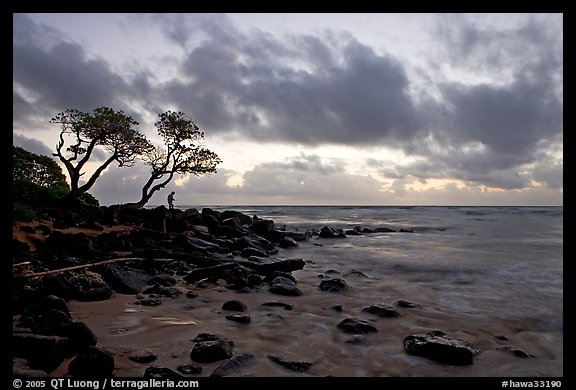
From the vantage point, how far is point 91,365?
3279mm

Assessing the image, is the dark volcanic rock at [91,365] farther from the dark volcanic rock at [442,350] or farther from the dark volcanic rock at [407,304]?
the dark volcanic rock at [407,304]

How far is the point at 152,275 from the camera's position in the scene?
873 centimetres

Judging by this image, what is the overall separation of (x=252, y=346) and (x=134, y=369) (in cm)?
150

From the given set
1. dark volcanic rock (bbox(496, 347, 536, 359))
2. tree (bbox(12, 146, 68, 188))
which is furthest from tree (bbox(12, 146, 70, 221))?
dark volcanic rock (bbox(496, 347, 536, 359))

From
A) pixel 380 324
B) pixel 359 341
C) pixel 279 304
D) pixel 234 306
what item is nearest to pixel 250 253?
pixel 279 304

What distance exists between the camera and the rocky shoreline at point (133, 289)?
3.49m

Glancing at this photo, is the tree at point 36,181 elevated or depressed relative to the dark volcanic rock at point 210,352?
elevated

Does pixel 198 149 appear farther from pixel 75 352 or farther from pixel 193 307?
pixel 75 352

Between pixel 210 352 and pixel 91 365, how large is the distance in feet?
4.13

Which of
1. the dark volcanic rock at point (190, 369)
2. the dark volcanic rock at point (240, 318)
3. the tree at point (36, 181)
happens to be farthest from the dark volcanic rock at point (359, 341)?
the tree at point (36, 181)

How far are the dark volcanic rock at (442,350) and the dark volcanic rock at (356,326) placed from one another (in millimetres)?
766

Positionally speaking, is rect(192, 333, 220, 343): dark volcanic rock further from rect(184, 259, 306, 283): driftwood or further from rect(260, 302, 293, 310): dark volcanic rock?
rect(184, 259, 306, 283): driftwood
